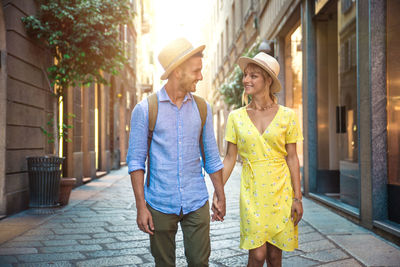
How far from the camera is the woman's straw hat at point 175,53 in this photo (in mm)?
2273

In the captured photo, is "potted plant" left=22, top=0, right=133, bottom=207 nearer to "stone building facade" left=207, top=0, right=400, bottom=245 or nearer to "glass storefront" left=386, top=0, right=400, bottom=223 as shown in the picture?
"stone building facade" left=207, top=0, right=400, bottom=245

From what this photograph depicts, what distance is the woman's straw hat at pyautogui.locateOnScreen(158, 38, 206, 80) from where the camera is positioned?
227 cm

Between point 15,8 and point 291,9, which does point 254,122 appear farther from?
point 291,9

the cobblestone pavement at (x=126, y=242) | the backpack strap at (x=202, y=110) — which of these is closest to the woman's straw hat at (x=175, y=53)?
the backpack strap at (x=202, y=110)

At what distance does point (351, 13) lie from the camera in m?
6.38

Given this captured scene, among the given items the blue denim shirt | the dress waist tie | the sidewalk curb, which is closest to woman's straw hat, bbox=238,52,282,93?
the dress waist tie

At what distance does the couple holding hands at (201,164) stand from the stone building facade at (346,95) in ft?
7.68

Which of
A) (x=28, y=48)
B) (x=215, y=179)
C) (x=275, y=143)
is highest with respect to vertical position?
(x=28, y=48)

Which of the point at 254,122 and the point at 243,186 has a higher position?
the point at 254,122

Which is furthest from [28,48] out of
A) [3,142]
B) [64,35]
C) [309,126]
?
[309,126]

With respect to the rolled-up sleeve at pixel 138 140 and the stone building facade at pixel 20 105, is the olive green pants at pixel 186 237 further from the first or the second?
the stone building facade at pixel 20 105

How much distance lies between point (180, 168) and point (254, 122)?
75 centimetres

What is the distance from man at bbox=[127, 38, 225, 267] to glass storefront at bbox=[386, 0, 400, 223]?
10.6 feet

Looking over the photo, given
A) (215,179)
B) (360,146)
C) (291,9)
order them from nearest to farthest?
1. (215,179)
2. (360,146)
3. (291,9)
